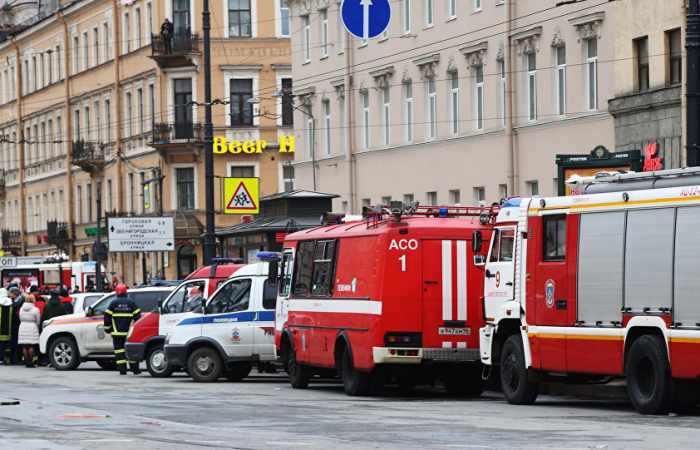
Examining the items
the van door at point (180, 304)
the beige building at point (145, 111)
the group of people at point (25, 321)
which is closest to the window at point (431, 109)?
the group of people at point (25, 321)

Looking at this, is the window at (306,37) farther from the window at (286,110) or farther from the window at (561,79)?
the window at (561,79)

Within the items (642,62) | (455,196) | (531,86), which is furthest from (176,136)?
(642,62)

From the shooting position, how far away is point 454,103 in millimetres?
50219

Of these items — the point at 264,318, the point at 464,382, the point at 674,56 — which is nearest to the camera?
the point at 464,382

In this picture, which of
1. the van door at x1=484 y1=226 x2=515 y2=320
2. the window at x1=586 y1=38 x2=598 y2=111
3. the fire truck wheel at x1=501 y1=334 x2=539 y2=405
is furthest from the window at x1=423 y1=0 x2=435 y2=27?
the fire truck wheel at x1=501 y1=334 x2=539 y2=405

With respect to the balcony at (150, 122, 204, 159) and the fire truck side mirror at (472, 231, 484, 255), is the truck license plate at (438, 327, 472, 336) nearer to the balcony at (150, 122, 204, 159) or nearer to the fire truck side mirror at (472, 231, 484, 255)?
the fire truck side mirror at (472, 231, 484, 255)

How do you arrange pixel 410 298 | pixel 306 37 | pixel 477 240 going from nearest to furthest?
pixel 477 240 < pixel 410 298 < pixel 306 37

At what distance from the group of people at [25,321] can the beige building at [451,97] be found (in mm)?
11765

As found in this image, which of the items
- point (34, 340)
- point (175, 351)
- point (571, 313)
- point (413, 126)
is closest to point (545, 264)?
point (571, 313)

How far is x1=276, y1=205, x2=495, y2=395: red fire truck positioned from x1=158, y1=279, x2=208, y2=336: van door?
6.56m

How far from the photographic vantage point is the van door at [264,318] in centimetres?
3094

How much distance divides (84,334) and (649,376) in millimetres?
19422

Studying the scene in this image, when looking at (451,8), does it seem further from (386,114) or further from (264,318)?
(264,318)

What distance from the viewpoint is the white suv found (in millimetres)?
37844
